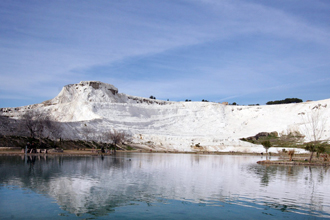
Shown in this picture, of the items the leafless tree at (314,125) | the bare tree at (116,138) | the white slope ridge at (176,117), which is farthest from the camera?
the white slope ridge at (176,117)

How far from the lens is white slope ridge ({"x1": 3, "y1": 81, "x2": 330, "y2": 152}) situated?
77812 millimetres

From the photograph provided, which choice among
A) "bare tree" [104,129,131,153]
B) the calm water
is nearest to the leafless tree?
"bare tree" [104,129,131,153]

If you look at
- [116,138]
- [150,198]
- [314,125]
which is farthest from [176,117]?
[150,198]

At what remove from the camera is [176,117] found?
106 metres

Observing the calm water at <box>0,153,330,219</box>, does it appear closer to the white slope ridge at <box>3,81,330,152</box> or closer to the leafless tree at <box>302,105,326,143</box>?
the white slope ridge at <box>3,81,330,152</box>

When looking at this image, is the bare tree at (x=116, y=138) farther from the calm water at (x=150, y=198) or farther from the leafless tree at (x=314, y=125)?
the calm water at (x=150, y=198)

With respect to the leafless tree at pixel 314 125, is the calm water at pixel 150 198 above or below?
below

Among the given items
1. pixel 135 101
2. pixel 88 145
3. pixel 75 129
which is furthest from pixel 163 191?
pixel 135 101

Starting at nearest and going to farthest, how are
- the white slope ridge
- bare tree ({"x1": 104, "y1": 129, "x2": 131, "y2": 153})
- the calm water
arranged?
the calm water < bare tree ({"x1": 104, "y1": 129, "x2": 131, "y2": 153}) < the white slope ridge

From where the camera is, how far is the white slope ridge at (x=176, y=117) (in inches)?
3063

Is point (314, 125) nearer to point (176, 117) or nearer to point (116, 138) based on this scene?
point (176, 117)

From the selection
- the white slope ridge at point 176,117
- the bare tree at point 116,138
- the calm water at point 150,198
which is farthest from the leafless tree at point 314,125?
the calm water at point 150,198

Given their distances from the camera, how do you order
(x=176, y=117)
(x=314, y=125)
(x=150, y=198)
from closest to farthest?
(x=150, y=198), (x=314, y=125), (x=176, y=117)

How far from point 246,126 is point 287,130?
16739mm
